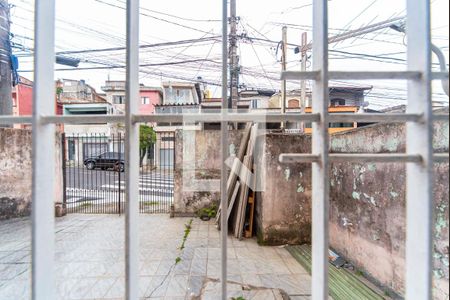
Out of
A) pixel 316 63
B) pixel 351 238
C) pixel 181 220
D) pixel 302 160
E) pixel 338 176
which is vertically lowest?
pixel 181 220

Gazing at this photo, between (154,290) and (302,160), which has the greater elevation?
(302,160)

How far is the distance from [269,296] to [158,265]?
1.40 metres

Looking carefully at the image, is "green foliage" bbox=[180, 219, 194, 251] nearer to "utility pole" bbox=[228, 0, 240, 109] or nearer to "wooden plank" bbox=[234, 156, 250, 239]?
"wooden plank" bbox=[234, 156, 250, 239]

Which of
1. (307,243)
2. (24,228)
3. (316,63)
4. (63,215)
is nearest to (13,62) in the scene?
(24,228)

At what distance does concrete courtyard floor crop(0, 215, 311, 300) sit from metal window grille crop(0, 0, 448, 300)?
1.69 metres

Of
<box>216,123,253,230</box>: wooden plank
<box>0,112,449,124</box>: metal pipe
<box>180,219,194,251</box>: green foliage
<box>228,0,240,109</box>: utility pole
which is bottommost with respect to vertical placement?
<box>180,219,194,251</box>: green foliage

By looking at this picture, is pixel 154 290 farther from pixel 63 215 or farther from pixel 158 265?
pixel 63 215

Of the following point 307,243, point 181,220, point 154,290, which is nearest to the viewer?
point 154,290

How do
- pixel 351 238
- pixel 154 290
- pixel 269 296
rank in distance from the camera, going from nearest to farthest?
pixel 269 296, pixel 154 290, pixel 351 238

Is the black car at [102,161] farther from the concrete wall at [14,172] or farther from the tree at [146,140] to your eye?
the concrete wall at [14,172]

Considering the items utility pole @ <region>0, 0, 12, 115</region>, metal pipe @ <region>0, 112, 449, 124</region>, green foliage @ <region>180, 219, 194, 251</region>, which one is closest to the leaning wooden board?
green foliage @ <region>180, 219, 194, 251</region>

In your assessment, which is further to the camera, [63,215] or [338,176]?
[63,215]

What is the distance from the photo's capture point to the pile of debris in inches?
145

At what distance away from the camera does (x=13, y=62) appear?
9.80ft
